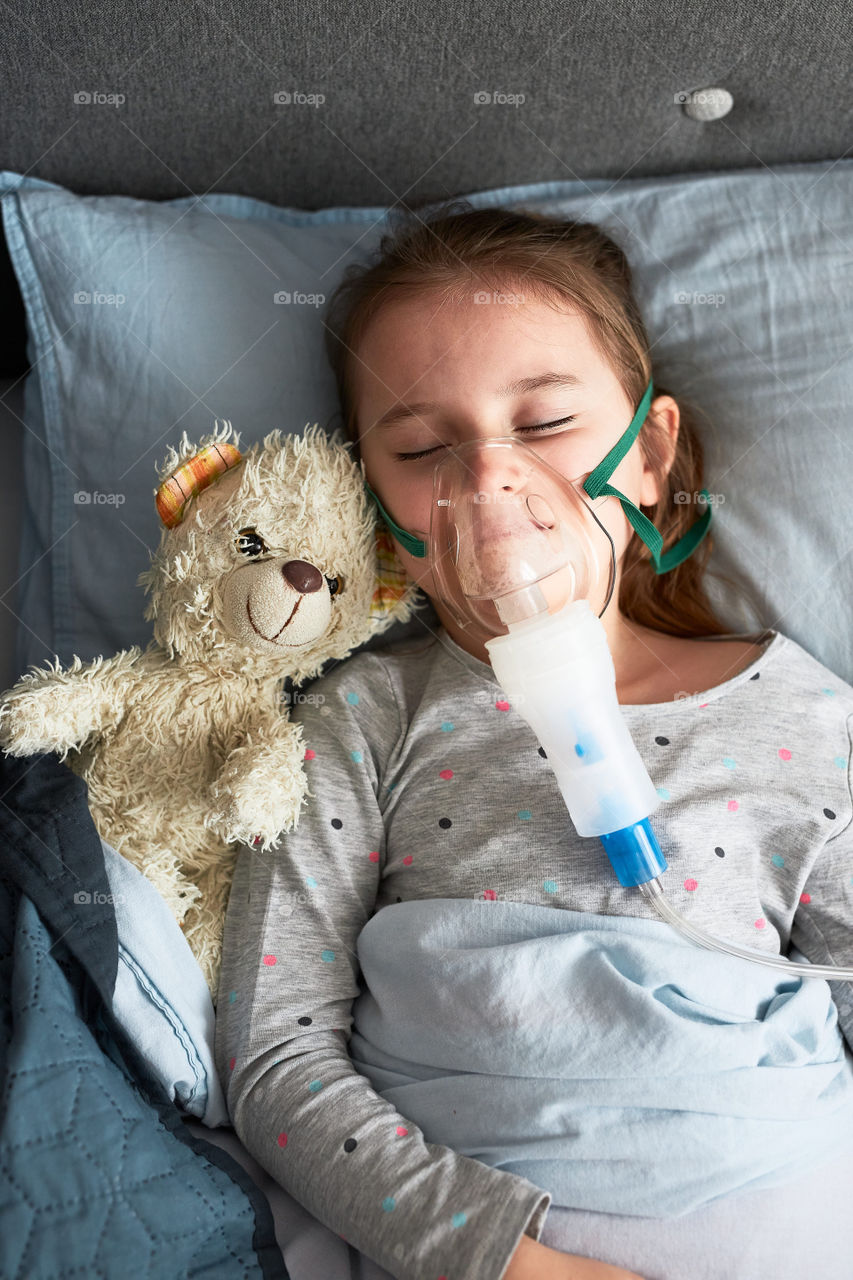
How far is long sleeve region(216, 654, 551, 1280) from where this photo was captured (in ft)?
2.78

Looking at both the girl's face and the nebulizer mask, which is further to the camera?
the girl's face

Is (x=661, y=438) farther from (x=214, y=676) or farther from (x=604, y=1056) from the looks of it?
(x=604, y=1056)

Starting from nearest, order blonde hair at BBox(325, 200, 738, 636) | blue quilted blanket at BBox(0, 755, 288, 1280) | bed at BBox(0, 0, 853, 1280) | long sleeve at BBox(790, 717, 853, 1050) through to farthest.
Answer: blue quilted blanket at BBox(0, 755, 288, 1280) < long sleeve at BBox(790, 717, 853, 1050) < blonde hair at BBox(325, 200, 738, 636) < bed at BBox(0, 0, 853, 1280)

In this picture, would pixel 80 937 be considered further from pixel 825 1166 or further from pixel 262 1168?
pixel 825 1166

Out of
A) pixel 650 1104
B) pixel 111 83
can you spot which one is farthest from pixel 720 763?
pixel 111 83

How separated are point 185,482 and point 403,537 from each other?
0.24 metres

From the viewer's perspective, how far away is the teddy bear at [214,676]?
97cm

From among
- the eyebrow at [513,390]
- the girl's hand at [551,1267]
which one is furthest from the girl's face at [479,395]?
the girl's hand at [551,1267]

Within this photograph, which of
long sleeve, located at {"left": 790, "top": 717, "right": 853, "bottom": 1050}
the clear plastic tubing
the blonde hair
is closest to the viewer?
the clear plastic tubing

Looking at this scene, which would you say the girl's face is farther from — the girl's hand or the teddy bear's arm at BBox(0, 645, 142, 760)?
the girl's hand

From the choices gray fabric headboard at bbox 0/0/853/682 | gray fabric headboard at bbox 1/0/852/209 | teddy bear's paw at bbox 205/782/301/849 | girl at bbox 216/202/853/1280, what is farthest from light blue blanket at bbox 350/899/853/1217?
gray fabric headboard at bbox 1/0/852/209

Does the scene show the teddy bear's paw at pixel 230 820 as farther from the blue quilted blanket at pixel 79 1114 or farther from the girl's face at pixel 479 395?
the girl's face at pixel 479 395

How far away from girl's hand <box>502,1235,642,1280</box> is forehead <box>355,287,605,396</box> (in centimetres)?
80

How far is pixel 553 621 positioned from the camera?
919mm
